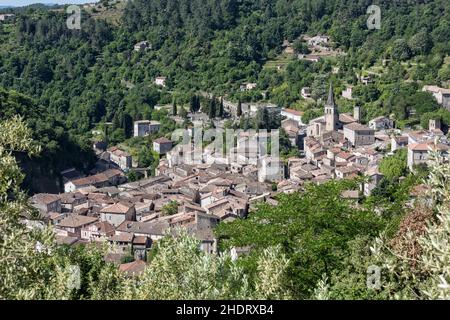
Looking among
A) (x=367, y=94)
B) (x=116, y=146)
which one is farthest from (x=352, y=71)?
(x=116, y=146)

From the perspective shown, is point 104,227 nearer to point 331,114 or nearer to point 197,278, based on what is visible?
point 331,114

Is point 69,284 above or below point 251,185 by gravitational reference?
above

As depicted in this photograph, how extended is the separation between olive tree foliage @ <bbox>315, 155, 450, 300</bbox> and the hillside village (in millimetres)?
13543

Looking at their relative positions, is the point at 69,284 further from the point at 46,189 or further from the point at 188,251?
the point at 46,189

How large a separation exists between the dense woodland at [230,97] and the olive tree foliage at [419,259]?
2 centimetres

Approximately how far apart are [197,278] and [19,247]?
1579 mm

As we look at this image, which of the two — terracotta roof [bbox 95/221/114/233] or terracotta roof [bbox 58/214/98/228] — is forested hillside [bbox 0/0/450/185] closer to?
terracotta roof [bbox 58/214/98/228]

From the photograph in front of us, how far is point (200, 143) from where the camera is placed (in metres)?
39.7

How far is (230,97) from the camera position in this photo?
48750mm

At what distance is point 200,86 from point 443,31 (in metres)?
17.9

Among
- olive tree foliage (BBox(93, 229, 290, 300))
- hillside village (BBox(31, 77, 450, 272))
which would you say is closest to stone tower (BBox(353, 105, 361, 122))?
hillside village (BBox(31, 77, 450, 272))

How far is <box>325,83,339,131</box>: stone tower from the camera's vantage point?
132ft

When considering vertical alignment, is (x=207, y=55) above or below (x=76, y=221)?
above

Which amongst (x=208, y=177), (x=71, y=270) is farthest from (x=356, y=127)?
(x=71, y=270)
